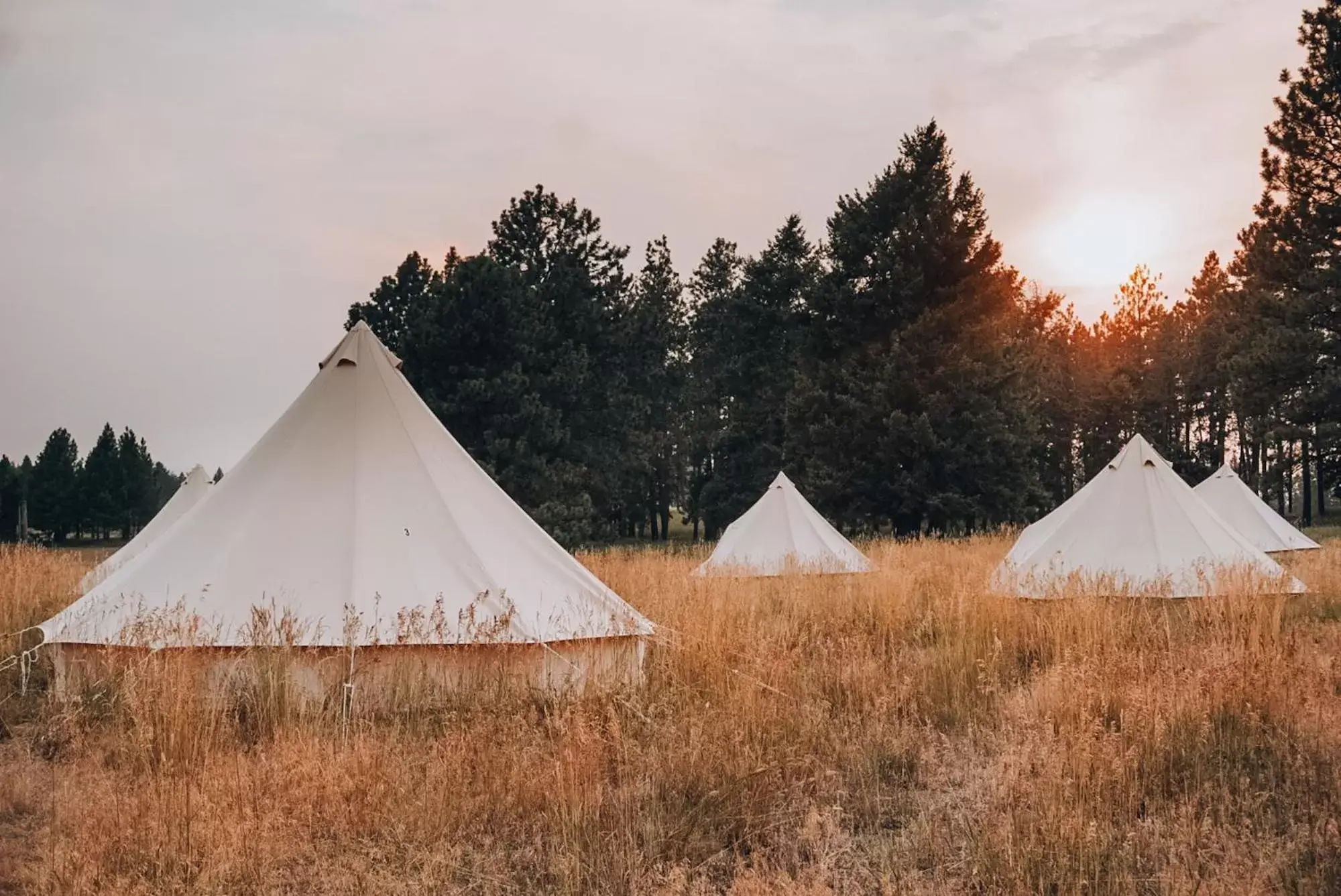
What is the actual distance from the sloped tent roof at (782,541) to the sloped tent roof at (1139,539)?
3.62 metres

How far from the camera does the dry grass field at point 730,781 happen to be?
3.27m

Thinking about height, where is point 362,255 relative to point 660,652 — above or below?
above

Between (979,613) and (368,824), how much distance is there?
17.2ft

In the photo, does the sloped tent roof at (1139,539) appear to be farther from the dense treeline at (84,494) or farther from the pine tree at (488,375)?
the dense treeline at (84,494)

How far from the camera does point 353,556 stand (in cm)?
632

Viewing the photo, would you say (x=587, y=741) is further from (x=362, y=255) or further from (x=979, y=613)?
(x=362, y=255)

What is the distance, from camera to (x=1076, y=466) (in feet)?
166

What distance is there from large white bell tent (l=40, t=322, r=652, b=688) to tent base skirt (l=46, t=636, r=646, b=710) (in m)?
0.02

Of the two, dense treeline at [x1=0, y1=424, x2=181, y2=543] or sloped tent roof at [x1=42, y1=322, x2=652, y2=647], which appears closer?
sloped tent roof at [x1=42, y1=322, x2=652, y2=647]

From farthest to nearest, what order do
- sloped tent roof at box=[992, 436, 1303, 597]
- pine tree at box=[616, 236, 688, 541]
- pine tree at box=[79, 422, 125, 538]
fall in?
1. pine tree at box=[79, 422, 125, 538]
2. pine tree at box=[616, 236, 688, 541]
3. sloped tent roof at box=[992, 436, 1303, 597]

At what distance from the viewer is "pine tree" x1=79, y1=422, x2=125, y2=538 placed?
6606 cm

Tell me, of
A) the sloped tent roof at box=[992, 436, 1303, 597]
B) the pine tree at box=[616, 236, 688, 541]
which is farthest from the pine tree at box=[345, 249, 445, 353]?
A: the sloped tent roof at box=[992, 436, 1303, 597]

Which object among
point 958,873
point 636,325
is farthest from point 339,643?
point 636,325

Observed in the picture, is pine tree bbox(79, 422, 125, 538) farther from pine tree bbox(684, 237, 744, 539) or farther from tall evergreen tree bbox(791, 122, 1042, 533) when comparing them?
tall evergreen tree bbox(791, 122, 1042, 533)
